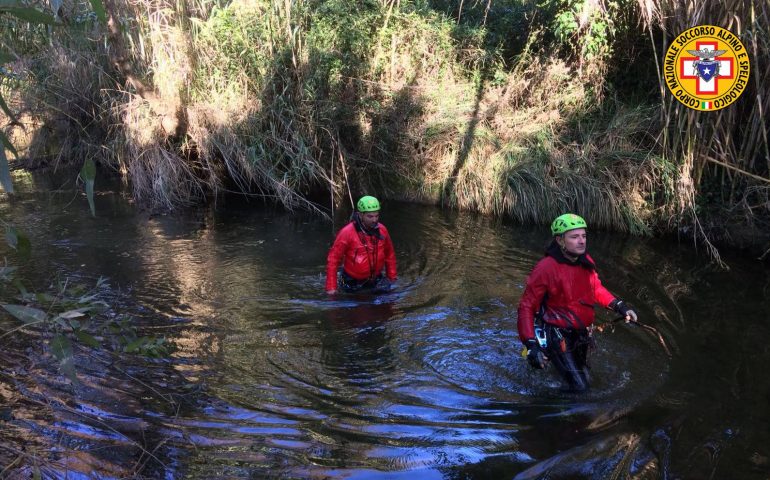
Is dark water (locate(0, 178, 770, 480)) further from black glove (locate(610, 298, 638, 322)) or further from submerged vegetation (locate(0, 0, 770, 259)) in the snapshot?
submerged vegetation (locate(0, 0, 770, 259))

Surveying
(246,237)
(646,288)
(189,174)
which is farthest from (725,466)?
(189,174)

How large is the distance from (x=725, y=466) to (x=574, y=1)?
9666mm

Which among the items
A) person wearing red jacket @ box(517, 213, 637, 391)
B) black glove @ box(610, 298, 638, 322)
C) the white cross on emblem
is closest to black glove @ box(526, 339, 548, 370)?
person wearing red jacket @ box(517, 213, 637, 391)

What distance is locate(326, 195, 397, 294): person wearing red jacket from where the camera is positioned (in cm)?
700

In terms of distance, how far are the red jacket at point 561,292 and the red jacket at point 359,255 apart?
275 cm

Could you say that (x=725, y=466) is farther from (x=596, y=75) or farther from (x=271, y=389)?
Answer: (x=596, y=75)

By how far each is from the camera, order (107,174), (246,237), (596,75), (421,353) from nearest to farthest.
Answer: (421,353), (246,237), (596,75), (107,174)

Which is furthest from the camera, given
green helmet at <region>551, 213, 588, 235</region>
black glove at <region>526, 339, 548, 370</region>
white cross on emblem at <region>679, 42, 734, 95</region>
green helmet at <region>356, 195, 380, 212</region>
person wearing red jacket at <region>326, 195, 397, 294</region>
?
white cross on emblem at <region>679, 42, 734, 95</region>

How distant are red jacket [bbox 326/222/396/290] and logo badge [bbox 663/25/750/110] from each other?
190 inches

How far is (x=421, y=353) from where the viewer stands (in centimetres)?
598

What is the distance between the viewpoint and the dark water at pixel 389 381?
13.1 ft

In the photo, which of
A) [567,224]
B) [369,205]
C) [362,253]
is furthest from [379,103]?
[567,224]

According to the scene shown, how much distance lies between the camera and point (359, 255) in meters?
7.25

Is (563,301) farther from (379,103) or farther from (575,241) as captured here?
(379,103)
